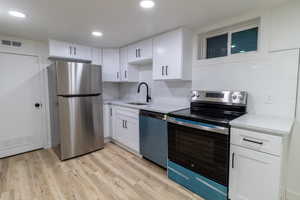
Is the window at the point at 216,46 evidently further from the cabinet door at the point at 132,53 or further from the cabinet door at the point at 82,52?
the cabinet door at the point at 82,52

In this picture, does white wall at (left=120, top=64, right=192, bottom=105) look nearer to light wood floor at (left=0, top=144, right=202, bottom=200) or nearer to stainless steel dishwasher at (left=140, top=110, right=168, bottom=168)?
stainless steel dishwasher at (left=140, top=110, right=168, bottom=168)

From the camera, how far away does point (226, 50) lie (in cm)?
231

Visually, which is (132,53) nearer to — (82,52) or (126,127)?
(82,52)

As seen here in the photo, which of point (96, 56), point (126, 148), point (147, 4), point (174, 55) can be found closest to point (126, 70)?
point (96, 56)

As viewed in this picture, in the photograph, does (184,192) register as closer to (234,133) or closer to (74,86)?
(234,133)

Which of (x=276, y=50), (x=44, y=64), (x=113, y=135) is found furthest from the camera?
(x=113, y=135)

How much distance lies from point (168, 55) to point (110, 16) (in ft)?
3.49

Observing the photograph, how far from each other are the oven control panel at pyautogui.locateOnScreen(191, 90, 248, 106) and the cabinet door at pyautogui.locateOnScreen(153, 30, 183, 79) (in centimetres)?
41

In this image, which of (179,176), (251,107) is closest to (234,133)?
(251,107)

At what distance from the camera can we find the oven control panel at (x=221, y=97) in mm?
2006

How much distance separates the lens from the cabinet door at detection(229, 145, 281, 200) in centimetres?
140

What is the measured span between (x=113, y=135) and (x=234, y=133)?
2.72m

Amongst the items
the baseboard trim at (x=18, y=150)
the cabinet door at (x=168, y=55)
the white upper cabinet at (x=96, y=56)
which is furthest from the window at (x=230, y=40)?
the baseboard trim at (x=18, y=150)

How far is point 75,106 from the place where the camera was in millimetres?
2846
